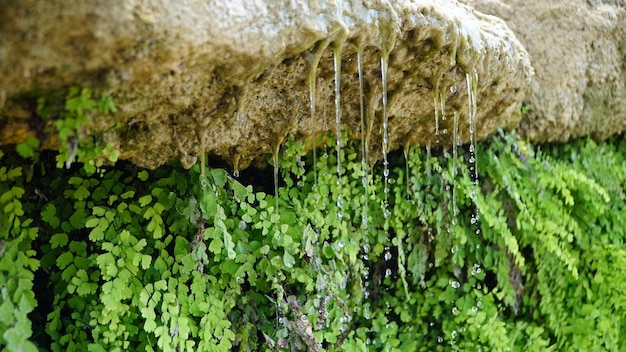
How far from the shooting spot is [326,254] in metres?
3.17

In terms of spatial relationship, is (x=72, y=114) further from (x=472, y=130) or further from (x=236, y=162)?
(x=472, y=130)

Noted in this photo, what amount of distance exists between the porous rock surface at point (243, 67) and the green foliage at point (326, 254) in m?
0.18

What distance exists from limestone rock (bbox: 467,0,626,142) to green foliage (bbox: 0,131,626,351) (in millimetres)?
236

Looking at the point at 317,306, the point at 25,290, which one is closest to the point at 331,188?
the point at 317,306

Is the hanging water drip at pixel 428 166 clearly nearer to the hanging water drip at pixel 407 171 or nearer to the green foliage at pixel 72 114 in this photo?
the hanging water drip at pixel 407 171

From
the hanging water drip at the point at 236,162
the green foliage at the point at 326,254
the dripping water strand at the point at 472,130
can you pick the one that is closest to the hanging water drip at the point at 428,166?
the green foliage at the point at 326,254

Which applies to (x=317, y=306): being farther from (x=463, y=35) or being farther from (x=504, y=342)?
(x=463, y=35)

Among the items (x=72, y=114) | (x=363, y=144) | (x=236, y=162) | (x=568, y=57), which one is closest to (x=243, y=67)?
(x=72, y=114)

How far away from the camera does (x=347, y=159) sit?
3.37m

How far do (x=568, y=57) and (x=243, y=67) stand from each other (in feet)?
9.55

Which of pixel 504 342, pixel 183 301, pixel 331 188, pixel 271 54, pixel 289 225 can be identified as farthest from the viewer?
pixel 504 342

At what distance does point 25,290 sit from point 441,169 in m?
2.44

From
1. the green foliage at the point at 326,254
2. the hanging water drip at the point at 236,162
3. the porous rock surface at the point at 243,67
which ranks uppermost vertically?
the porous rock surface at the point at 243,67

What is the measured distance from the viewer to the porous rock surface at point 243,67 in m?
1.49
